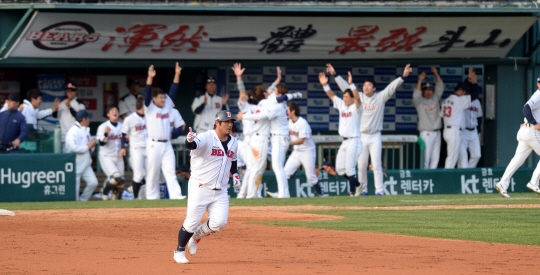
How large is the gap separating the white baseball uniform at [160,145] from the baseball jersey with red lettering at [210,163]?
6165 mm

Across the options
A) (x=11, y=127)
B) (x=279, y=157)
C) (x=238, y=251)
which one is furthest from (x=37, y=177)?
(x=238, y=251)

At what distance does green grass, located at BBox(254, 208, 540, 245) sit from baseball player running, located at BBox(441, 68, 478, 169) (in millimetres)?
5295

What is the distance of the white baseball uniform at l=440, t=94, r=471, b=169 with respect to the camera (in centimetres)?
1581

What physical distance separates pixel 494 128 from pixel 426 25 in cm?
350

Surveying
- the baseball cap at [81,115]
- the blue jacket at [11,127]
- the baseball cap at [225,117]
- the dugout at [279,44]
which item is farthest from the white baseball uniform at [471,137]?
the baseball cap at [225,117]

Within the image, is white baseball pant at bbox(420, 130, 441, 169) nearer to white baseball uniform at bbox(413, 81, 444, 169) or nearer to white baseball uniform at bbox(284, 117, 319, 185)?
white baseball uniform at bbox(413, 81, 444, 169)

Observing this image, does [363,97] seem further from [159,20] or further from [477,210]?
[159,20]

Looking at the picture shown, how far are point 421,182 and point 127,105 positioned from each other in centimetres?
695

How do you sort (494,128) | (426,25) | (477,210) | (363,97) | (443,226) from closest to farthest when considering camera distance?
1. (443,226)
2. (477,210)
3. (363,97)
4. (426,25)
5. (494,128)

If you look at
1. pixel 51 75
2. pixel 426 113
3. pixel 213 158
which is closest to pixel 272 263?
pixel 213 158

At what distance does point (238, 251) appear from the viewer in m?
7.27

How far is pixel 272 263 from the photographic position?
21.1 ft

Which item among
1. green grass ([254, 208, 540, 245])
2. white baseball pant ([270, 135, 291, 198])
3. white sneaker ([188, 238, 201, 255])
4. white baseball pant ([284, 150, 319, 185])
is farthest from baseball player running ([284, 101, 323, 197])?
white sneaker ([188, 238, 201, 255])

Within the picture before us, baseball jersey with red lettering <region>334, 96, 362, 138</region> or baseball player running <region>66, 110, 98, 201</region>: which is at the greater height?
baseball jersey with red lettering <region>334, 96, 362, 138</region>
